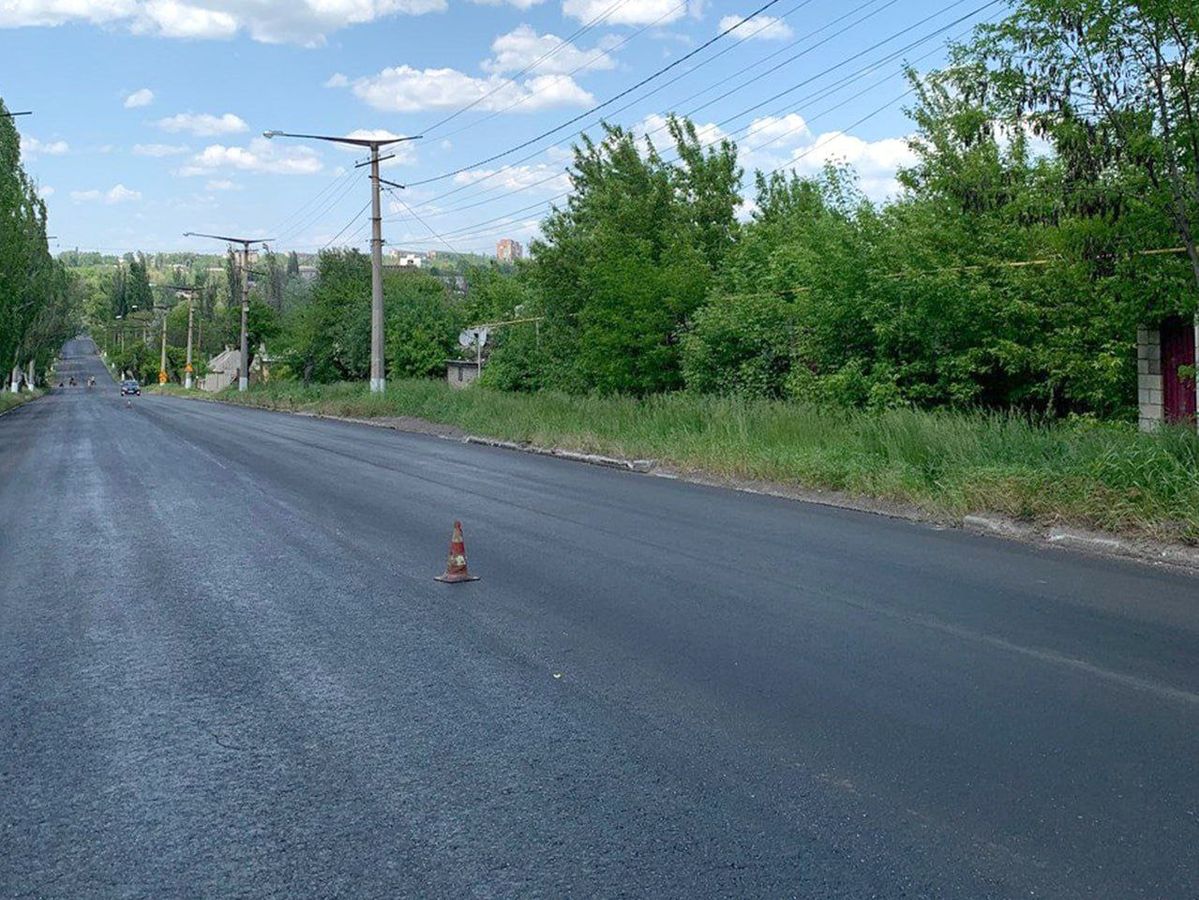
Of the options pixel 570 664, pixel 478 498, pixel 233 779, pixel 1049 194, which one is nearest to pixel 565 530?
pixel 478 498

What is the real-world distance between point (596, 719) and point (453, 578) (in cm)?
368

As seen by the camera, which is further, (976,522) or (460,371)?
(460,371)

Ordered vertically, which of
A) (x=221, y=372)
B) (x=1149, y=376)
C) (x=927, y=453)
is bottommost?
(x=927, y=453)

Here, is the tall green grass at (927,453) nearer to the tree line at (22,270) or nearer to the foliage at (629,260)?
the foliage at (629,260)

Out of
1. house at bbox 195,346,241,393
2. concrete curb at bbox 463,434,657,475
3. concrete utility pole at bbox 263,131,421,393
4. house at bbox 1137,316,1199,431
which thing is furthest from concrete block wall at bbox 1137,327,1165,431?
house at bbox 195,346,241,393

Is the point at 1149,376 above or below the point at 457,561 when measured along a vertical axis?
above

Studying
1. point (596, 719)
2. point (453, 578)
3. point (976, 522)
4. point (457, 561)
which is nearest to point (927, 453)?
point (976, 522)

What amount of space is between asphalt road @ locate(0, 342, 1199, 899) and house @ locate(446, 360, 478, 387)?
40.0m

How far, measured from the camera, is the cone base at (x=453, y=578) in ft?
29.2

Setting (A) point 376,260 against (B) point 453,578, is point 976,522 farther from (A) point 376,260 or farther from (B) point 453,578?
(A) point 376,260

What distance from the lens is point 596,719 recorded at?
17.9ft

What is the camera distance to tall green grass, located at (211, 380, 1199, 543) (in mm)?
11062

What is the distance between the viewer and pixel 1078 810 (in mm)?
4328

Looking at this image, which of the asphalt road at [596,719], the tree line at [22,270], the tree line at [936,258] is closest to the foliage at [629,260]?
the tree line at [936,258]
